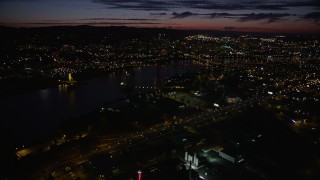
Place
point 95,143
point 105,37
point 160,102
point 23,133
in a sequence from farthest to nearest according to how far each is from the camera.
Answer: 1. point 105,37
2. point 160,102
3. point 23,133
4. point 95,143

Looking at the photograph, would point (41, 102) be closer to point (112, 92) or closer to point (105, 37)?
point (112, 92)

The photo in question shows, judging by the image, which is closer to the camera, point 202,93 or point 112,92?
point 202,93

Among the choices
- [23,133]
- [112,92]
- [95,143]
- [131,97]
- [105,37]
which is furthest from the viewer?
[105,37]

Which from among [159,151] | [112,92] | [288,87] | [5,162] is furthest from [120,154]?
[288,87]

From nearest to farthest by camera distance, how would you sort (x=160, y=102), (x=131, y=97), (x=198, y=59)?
(x=160, y=102)
(x=131, y=97)
(x=198, y=59)

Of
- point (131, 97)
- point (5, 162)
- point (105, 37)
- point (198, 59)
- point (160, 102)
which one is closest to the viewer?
point (5, 162)

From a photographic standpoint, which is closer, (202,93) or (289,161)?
(289,161)

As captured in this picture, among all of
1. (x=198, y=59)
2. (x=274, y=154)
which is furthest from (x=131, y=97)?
(x=198, y=59)

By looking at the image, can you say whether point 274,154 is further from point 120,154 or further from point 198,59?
point 198,59

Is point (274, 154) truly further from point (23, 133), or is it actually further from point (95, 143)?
point (23, 133)
